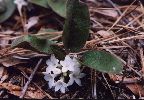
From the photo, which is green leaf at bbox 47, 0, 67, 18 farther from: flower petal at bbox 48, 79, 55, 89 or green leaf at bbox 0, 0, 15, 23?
flower petal at bbox 48, 79, 55, 89

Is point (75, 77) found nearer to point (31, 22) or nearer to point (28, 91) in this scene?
point (28, 91)

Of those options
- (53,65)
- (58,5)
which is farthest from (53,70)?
(58,5)

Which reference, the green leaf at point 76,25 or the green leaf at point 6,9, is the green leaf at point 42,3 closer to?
the green leaf at point 6,9

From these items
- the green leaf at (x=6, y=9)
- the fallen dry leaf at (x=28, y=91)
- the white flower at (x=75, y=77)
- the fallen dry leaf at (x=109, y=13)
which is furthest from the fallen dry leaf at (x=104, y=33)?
the green leaf at (x=6, y=9)

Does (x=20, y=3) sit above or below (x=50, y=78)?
above

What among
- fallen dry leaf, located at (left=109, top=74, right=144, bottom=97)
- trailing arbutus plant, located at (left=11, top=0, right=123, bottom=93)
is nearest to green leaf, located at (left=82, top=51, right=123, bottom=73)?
trailing arbutus plant, located at (left=11, top=0, right=123, bottom=93)

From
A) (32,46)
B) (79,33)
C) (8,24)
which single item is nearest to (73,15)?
(79,33)
